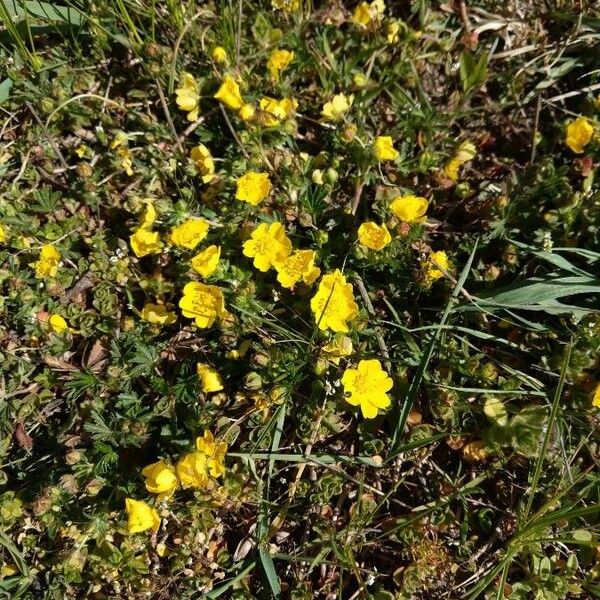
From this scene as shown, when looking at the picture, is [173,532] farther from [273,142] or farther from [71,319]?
[273,142]

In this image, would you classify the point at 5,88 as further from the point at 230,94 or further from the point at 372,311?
the point at 372,311

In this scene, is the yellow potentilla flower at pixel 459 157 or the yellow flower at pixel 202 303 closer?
the yellow flower at pixel 202 303

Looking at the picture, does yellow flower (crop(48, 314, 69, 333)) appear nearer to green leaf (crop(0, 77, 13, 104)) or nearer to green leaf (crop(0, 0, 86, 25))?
green leaf (crop(0, 77, 13, 104))

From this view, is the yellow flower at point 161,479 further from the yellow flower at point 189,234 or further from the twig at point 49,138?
the twig at point 49,138

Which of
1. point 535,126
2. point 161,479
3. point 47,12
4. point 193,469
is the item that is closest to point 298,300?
point 193,469

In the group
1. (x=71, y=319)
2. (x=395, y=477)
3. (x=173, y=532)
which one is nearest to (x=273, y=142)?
(x=71, y=319)

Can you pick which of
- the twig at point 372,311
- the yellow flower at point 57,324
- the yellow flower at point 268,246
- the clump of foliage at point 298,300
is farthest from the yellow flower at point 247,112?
the yellow flower at point 57,324

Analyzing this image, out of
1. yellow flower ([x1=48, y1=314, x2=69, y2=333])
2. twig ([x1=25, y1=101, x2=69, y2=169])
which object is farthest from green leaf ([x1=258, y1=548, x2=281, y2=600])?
twig ([x1=25, y1=101, x2=69, y2=169])
